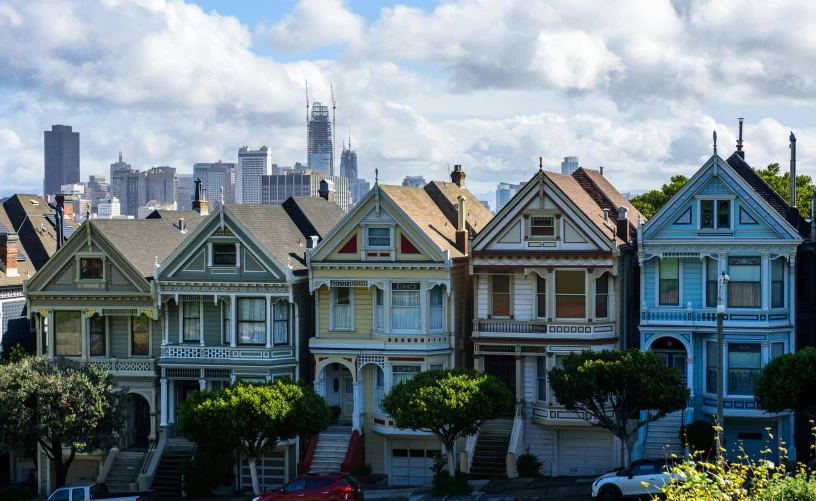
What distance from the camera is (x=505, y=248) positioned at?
4556 cm

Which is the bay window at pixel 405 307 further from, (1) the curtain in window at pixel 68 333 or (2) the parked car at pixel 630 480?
(1) the curtain in window at pixel 68 333

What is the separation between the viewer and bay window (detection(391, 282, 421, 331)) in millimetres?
46094

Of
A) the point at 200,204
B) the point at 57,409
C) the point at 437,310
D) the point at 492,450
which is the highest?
the point at 200,204

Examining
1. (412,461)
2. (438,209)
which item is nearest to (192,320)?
(412,461)

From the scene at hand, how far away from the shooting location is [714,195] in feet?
144

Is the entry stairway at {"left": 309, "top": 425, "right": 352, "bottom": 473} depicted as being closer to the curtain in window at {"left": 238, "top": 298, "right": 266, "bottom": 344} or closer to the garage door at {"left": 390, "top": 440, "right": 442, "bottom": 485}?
the garage door at {"left": 390, "top": 440, "right": 442, "bottom": 485}

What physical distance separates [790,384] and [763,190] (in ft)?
30.9

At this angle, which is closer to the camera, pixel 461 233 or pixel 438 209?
pixel 461 233

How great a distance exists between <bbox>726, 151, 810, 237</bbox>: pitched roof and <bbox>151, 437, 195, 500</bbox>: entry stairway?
24.5 metres

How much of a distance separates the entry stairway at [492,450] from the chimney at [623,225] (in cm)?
857

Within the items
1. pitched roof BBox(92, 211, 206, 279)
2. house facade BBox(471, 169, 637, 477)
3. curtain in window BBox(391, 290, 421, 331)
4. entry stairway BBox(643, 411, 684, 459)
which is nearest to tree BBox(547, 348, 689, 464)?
entry stairway BBox(643, 411, 684, 459)

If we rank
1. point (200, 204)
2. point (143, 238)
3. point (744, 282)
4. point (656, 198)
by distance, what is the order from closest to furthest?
point (744, 282)
point (143, 238)
point (200, 204)
point (656, 198)

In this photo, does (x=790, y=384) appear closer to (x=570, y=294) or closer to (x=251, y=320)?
(x=570, y=294)

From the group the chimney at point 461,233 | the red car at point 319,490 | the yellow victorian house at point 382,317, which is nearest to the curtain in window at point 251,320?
the yellow victorian house at point 382,317
